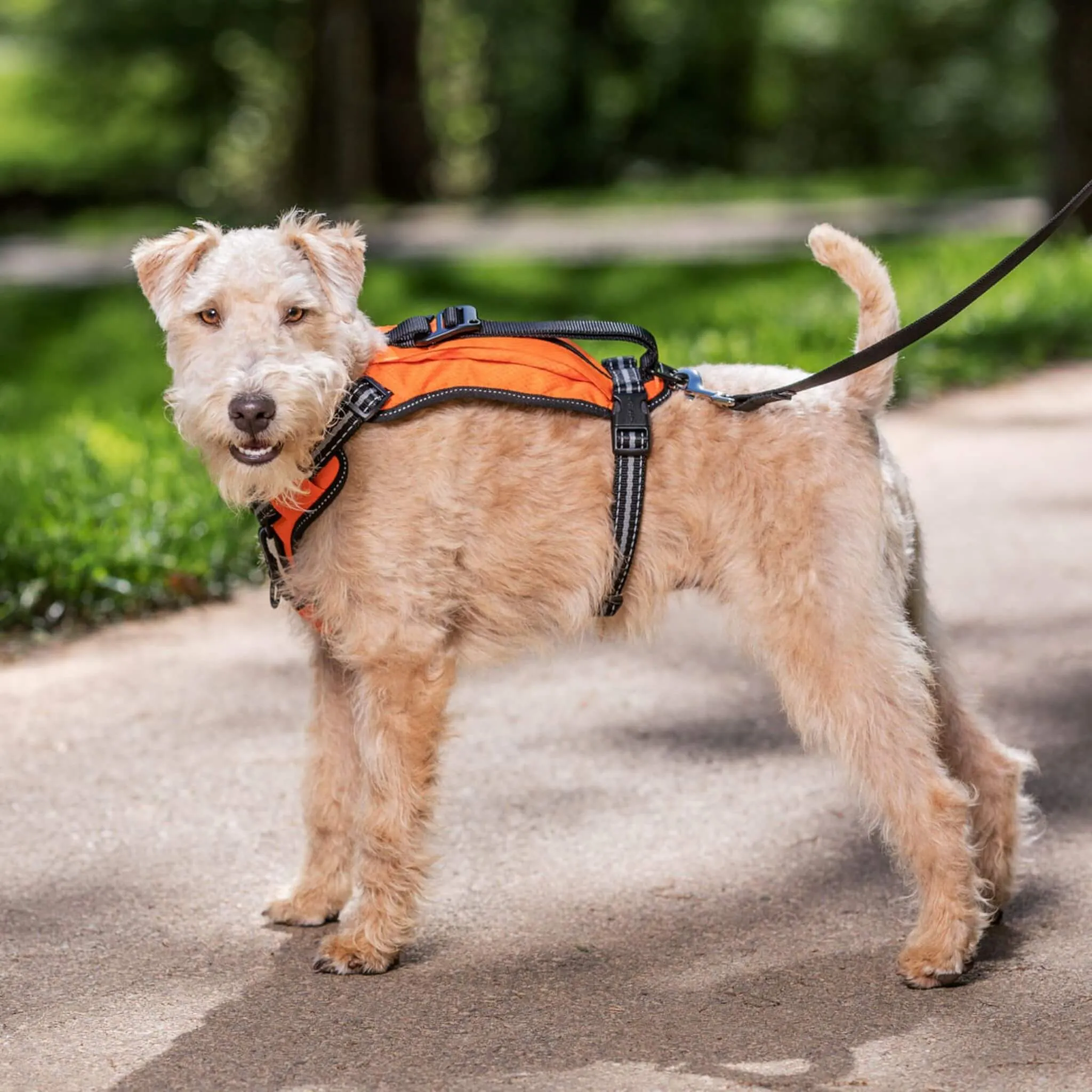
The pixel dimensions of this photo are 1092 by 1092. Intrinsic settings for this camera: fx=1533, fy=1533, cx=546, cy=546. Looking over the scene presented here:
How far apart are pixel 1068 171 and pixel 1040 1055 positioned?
493 inches

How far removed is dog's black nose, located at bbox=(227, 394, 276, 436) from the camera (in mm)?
3369

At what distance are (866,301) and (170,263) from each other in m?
1.69

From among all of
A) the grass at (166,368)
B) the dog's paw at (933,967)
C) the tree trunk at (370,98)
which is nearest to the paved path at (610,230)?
the tree trunk at (370,98)

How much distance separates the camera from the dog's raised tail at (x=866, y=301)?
3727 mm

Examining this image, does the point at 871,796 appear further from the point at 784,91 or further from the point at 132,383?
the point at 784,91

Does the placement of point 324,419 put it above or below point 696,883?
above

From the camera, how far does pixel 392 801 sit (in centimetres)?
368

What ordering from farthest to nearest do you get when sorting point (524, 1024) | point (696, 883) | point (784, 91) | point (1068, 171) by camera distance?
point (784, 91), point (1068, 171), point (696, 883), point (524, 1024)

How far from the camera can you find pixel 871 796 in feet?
11.9

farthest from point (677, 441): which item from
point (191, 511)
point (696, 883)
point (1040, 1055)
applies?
point (191, 511)

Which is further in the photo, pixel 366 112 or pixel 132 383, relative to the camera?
pixel 366 112

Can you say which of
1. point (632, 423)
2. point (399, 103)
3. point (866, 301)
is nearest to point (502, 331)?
point (632, 423)

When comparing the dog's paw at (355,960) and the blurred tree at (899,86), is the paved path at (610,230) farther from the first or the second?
the dog's paw at (355,960)

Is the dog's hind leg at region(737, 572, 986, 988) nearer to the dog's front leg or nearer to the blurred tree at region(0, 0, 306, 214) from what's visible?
the dog's front leg
